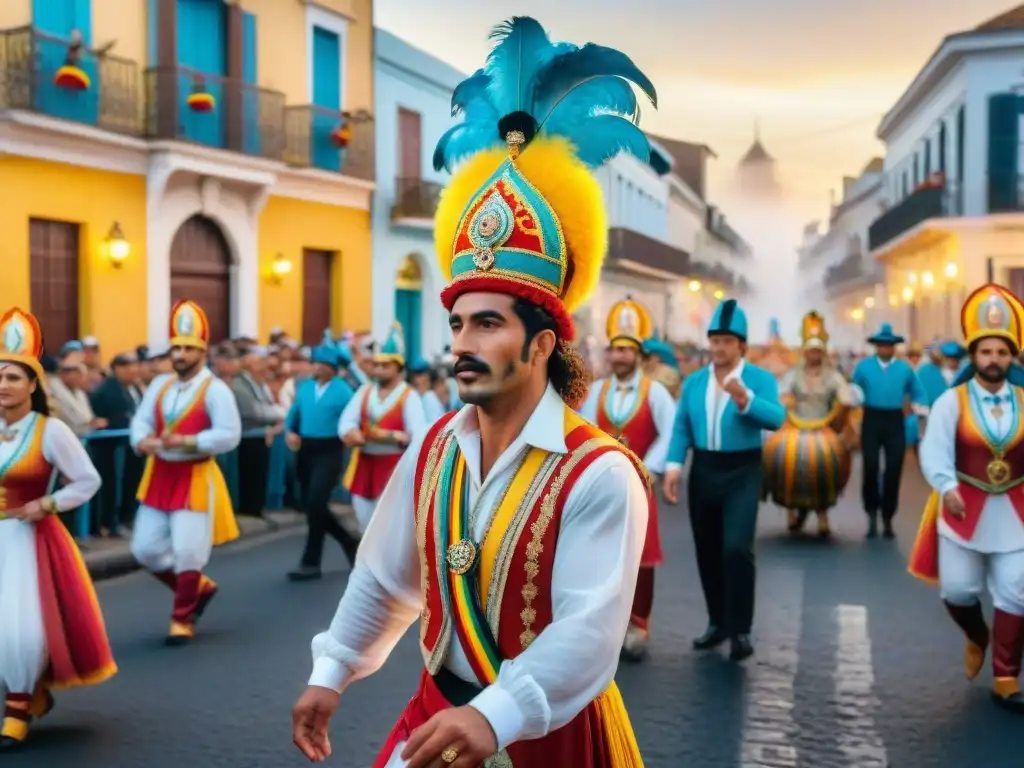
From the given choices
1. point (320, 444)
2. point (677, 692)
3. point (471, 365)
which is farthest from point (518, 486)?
point (320, 444)

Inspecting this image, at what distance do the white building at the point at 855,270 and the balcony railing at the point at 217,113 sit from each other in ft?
113

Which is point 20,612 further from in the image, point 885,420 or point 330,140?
point 330,140

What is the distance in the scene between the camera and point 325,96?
80.3ft

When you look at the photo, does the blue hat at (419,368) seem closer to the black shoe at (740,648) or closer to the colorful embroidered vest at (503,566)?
the black shoe at (740,648)

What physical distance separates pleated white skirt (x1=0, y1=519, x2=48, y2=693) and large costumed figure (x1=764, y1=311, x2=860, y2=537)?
8071 millimetres

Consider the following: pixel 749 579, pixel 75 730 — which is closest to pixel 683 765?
pixel 749 579

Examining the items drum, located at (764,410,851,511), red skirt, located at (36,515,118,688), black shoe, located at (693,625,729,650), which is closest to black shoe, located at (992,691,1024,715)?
black shoe, located at (693,625,729,650)

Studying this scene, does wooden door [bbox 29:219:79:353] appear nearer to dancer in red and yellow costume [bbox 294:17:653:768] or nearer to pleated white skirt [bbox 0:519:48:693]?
pleated white skirt [bbox 0:519:48:693]

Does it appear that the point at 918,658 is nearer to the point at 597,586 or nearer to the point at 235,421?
the point at 235,421

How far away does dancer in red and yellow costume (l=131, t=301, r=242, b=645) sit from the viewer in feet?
28.4

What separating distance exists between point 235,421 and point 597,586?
20.8 ft

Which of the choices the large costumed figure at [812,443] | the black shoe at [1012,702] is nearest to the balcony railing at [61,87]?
the large costumed figure at [812,443]

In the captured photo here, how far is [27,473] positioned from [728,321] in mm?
4007

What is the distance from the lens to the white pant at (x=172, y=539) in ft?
28.3
